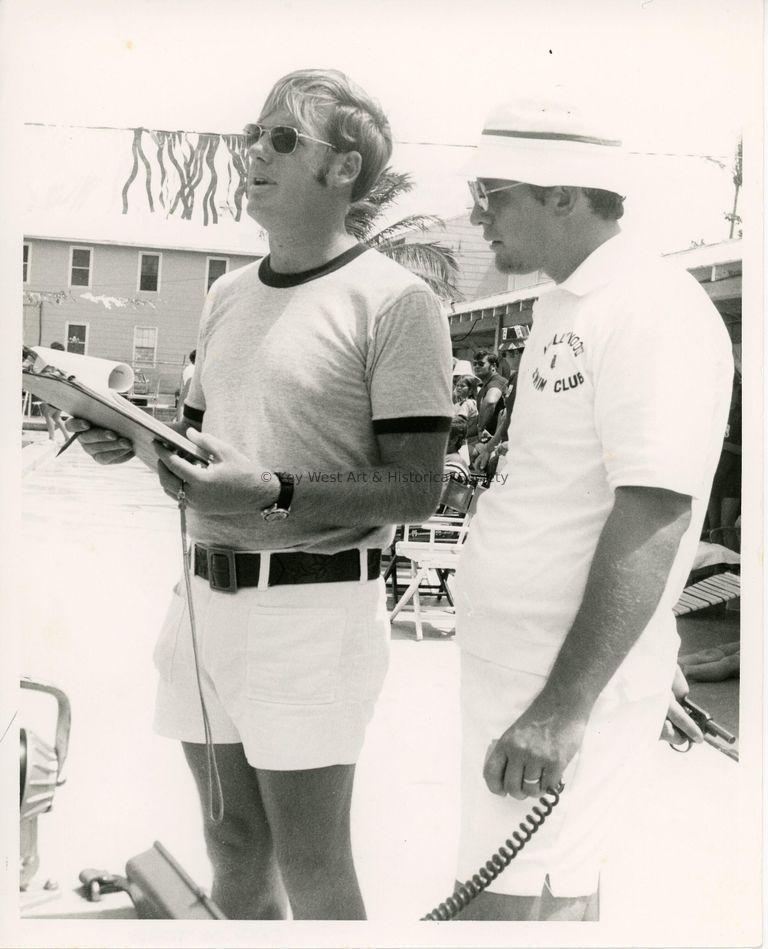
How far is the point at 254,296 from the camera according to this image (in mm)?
2254

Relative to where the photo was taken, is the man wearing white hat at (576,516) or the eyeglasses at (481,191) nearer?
the man wearing white hat at (576,516)

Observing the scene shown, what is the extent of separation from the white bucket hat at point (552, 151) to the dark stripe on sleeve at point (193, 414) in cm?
83

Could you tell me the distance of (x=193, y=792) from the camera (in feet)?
8.25

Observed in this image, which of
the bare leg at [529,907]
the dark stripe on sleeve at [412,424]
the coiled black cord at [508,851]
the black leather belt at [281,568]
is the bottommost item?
the bare leg at [529,907]

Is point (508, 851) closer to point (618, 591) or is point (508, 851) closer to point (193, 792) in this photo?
point (618, 591)

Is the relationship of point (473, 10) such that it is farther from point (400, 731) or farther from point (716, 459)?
point (400, 731)

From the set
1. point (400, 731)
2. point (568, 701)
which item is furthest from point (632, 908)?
point (568, 701)

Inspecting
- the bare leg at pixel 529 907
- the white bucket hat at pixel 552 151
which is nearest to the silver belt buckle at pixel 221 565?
the bare leg at pixel 529 907

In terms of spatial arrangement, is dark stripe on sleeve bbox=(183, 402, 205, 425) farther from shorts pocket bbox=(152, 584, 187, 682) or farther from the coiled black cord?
the coiled black cord

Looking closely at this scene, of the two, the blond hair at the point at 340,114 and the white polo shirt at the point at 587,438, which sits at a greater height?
the blond hair at the point at 340,114

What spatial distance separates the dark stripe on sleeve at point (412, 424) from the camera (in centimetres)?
211

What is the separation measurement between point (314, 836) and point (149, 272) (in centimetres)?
143

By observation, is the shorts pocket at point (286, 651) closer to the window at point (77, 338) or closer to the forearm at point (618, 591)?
the forearm at point (618, 591)

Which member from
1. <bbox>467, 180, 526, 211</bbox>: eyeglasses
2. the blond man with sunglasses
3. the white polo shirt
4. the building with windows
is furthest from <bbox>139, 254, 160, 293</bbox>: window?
the white polo shirt
